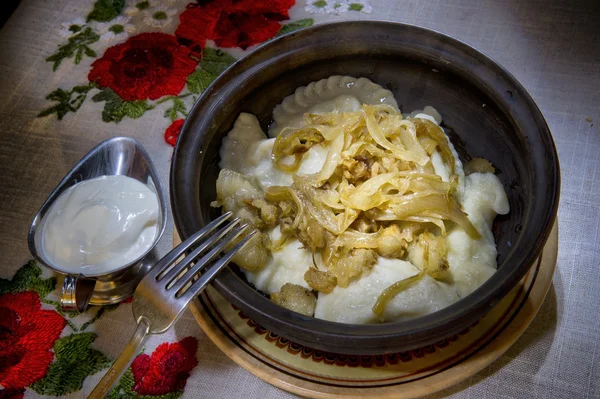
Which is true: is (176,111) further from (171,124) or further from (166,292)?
(166,292)

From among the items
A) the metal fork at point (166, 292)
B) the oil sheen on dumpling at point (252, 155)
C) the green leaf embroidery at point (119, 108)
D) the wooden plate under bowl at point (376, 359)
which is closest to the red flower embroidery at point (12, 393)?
the metal fork at point (166, 292)

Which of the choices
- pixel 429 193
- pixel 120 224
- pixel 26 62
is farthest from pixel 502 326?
pixel 26 62

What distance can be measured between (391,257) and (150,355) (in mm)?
1046

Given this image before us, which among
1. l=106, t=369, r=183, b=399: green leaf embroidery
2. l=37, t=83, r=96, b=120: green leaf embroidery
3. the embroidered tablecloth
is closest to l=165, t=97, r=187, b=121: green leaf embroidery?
the embroidered tablecloth

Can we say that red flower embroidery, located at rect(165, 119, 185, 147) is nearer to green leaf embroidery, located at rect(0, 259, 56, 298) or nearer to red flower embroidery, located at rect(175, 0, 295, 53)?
red flower embroidery, located at rect(175, 0, 295, 53)

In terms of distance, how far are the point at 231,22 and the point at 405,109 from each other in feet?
4.51

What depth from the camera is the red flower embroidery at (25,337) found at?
2330mm

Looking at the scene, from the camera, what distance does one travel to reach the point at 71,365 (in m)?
2.32

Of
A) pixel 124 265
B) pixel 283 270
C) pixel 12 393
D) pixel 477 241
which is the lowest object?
pixel 12 393

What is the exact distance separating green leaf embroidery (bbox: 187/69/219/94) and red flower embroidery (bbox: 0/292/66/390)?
135cm

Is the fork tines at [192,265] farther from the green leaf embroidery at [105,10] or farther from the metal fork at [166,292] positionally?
the green leaf embroidery at [105,10]

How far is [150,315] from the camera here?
1887 millimetres

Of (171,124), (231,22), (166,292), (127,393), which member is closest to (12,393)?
(127,393)

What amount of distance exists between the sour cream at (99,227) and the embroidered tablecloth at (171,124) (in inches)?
8.2
